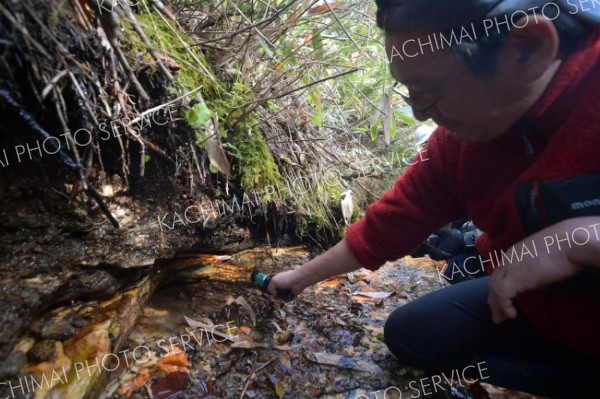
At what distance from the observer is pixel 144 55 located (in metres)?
1.61

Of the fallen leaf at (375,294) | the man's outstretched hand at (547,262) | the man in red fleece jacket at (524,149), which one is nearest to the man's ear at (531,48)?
the man in red fleece jacket at (524,149)

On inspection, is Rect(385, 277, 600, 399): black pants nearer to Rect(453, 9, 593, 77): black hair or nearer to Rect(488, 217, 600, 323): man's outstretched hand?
Rect(488, 217, 600, 323): man's outstretched hand

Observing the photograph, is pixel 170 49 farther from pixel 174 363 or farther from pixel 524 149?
pixel 524 149

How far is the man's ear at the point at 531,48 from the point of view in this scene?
1013mm

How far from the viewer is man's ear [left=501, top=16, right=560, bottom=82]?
1.01 metres

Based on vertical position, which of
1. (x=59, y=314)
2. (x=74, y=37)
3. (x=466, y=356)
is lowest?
(x=466, y=356)

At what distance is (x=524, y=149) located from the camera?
1274 millimetres

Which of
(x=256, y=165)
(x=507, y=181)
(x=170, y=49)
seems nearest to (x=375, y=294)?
(x=256, y=165)

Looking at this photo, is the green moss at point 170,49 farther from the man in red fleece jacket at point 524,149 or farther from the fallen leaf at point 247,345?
the fallen leaf at point 247,345

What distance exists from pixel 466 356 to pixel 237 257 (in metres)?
1.60

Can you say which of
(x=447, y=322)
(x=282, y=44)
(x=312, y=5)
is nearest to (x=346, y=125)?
(x=282, y=44)

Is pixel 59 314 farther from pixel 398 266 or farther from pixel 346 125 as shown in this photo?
pixel 346 125

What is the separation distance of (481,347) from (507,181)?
1002mm

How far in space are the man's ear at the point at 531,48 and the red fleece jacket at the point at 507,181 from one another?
0.10 meters
